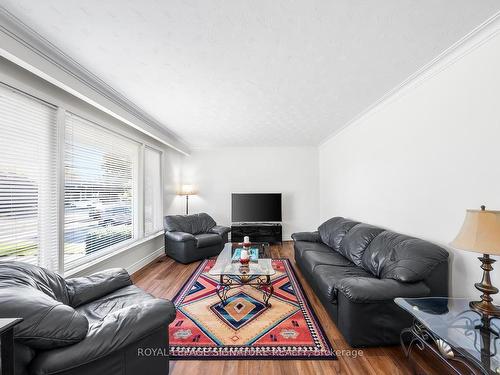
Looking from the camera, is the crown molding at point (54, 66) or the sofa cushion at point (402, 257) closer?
the crown molding at point (54, 66)

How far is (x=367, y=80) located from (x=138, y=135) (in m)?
3.65

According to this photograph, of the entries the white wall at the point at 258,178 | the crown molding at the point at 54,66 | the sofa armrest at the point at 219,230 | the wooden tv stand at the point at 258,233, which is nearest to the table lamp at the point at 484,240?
the crown molding at the point at 54,66

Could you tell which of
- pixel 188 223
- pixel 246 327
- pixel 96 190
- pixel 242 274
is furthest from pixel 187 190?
pixel 246 327

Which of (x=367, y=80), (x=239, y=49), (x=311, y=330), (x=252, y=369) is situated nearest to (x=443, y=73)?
(x=367, y=80)

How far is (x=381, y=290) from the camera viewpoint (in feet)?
5.90

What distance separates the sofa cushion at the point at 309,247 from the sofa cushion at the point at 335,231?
10 centimetres

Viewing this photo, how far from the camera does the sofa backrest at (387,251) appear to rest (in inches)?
74.8

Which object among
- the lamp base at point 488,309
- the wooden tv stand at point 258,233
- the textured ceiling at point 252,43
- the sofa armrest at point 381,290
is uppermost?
the textured ceiling at point 252,43

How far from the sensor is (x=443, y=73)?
6.56ft

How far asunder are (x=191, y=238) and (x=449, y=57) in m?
4.15

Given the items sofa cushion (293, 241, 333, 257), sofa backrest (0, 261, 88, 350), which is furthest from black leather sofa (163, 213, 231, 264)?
sofa backrest (0, 261, 88, 350)

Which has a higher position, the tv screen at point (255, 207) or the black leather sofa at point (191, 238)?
the tv screen at point (255, 207)

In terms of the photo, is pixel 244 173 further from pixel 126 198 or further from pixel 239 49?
pixel 239 49

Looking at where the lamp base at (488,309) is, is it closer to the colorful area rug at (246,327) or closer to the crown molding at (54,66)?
the colorful area rug at (246,327)
